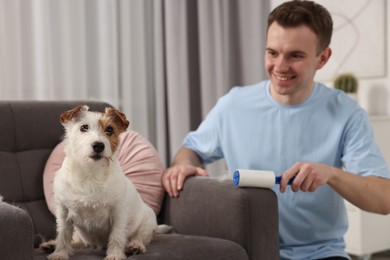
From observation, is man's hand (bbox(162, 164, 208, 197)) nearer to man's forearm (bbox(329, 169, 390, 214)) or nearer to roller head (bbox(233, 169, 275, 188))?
roller head (bbox(233, 169, 275, 188))

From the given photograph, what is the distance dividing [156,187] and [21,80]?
1.40 meters

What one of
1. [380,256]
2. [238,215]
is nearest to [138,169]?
[238,215]

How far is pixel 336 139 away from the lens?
6.59 ft

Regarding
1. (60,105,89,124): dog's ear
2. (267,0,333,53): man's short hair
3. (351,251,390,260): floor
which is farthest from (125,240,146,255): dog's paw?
(351,251,390,260): floor

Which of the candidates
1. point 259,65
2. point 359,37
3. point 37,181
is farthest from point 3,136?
point 359,37

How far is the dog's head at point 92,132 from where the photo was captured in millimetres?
1463

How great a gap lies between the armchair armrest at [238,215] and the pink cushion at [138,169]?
0.20 metres

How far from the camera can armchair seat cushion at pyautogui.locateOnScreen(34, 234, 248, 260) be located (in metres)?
1.62

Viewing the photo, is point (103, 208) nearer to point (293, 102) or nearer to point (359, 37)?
point (293, 102)

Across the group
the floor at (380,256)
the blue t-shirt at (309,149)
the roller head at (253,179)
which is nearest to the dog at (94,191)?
the roller head at (253,179)

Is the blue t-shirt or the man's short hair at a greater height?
the man's short hair

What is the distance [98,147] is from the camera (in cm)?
145

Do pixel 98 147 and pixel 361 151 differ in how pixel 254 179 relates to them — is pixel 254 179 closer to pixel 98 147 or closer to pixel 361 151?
pixel 361 151

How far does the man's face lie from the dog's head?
724mm
